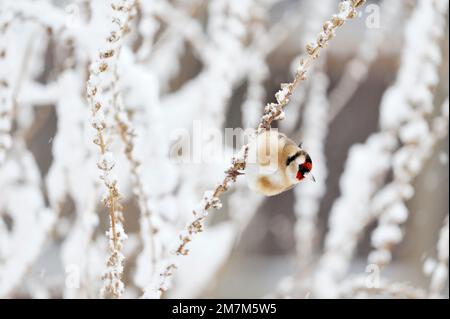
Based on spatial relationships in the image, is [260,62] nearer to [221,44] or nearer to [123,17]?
[221,44]

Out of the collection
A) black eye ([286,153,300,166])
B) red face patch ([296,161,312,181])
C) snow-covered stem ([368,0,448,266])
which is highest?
snow-covered stem ([368,0,448,266])

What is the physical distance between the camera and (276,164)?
1.64ft

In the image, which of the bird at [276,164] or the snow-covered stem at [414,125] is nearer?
the bird at [276,164]

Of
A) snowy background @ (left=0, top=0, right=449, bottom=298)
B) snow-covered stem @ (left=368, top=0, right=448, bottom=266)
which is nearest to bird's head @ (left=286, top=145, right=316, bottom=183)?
snowy background @ (left=0, top=0, right=449, bottom=298)

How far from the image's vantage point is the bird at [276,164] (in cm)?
49

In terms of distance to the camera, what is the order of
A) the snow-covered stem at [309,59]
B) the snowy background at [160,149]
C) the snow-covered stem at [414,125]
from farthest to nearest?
the snow-covered stem at [414,125] → the snowy background at [160,149] → the snow-covered stem at [309,59]

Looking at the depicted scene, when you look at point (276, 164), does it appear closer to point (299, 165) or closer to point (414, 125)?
point (299, 165)

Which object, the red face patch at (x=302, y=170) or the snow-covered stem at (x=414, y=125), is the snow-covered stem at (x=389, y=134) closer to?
the snow-covered stem at (x=414, y=125)

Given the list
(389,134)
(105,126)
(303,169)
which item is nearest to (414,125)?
(389,134)

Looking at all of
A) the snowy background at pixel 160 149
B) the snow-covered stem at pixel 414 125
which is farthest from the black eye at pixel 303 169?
the snow-covered stem at pixel 414 125

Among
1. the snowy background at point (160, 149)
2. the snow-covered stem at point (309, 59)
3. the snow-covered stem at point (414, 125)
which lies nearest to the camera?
the snow-covered stem at point (309, 59)

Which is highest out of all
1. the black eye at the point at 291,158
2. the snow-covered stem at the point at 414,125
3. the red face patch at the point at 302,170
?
the snow-covered stem at the point at 414,125

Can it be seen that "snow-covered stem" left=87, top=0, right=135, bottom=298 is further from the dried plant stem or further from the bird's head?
the bird's head

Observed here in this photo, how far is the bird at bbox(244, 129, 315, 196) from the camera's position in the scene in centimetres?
49
